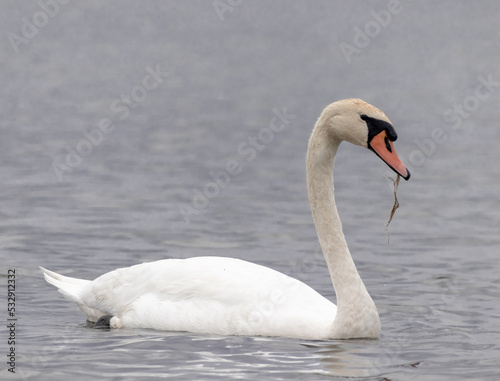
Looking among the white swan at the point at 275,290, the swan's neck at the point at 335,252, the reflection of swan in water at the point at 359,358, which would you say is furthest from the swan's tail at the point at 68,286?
the reflection of swan in water at the point at 359,358

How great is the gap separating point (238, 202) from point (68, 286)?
23.3 feet

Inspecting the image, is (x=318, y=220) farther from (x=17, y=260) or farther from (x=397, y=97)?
(x=397, y=97)

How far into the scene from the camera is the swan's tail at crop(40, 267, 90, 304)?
11.7m

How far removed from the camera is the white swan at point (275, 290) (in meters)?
10.4

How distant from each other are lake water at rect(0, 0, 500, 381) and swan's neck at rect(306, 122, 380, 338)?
7.5 inches

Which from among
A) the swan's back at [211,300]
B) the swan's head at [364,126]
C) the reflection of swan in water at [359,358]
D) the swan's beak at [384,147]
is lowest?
the reflection of swan in water at [359,358]

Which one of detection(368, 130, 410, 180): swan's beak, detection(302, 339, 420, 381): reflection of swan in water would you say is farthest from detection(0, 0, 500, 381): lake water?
detection(368, 130, 410, 180): swan's beak

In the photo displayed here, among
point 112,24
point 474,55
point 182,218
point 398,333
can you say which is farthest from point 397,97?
point 112,24

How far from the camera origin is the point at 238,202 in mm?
18766

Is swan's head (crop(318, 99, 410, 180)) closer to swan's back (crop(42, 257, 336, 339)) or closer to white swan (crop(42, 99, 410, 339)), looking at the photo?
white swan (crop(42, 99, 410, 339))

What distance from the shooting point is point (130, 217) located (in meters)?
17.2

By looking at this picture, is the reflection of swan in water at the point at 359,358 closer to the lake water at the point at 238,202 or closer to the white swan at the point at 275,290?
the lake water at the point at 238,202

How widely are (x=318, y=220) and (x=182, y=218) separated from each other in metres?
6.38

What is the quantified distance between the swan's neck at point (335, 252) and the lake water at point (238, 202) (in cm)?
19
